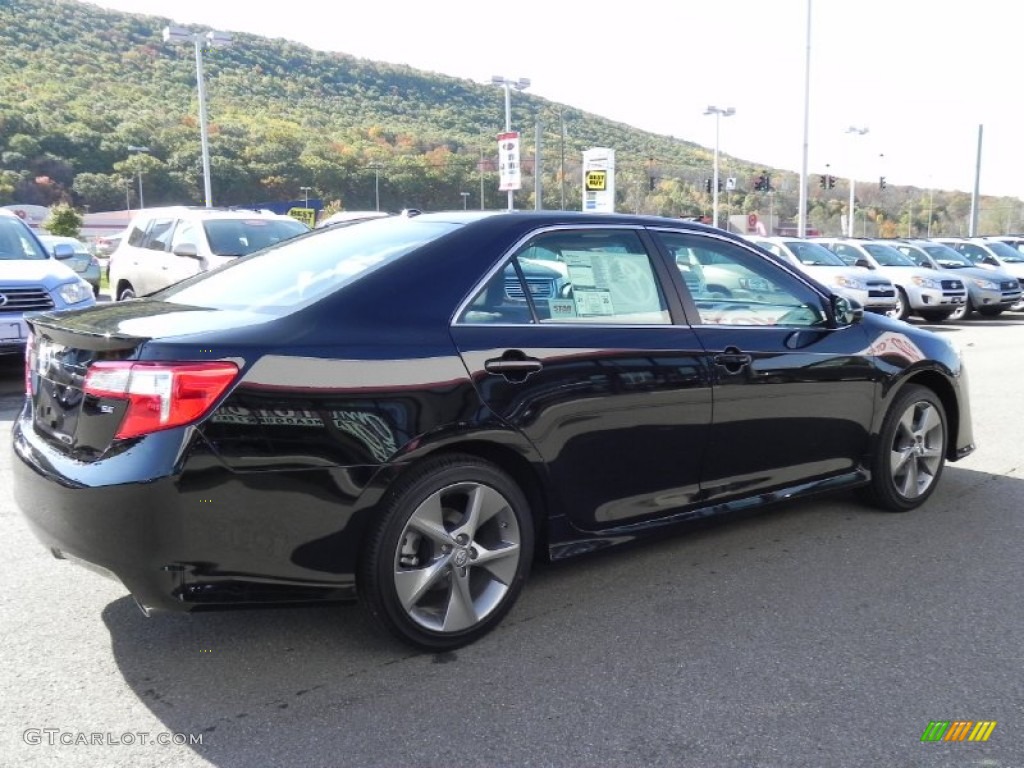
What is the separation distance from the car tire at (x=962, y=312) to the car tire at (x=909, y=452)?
14.7 m

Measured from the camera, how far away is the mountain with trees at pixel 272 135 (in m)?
68.6

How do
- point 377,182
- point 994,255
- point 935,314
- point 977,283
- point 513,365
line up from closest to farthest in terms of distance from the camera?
point 513,365, point 935,314, point 977,283, point 994,255, point 377,182

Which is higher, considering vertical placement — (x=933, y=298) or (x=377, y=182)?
(x=377, y=182)

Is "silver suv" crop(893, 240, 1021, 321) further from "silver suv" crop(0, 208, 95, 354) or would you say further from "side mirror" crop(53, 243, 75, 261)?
"silver suv" crop(0, 208, 95, 354)

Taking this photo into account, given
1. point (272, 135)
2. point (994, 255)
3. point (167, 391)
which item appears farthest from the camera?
point (272, 135)

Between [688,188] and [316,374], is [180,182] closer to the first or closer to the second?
[688,188]

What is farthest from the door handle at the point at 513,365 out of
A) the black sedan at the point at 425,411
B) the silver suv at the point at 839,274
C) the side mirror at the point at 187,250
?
the silver suv at the point at 839,274

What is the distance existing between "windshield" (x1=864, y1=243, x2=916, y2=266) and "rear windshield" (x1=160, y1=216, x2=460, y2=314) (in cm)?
1716

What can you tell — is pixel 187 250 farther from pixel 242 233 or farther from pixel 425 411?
pixel 425 411

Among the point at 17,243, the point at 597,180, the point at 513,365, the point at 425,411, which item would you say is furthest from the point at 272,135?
the point at 425,411

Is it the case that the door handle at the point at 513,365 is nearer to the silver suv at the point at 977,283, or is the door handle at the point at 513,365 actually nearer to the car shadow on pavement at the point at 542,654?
the car shadow on pavement at the point at 542,654

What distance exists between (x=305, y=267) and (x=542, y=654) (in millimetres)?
1776

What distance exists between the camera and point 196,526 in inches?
112

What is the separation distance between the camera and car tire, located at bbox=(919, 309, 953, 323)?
720 inches
